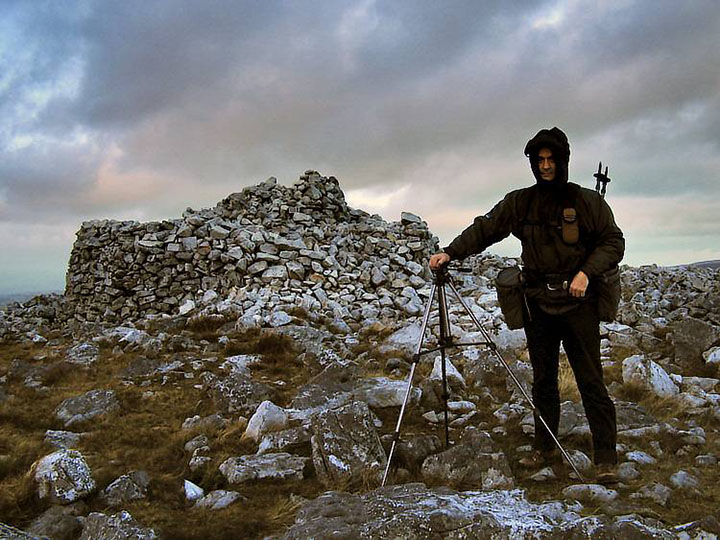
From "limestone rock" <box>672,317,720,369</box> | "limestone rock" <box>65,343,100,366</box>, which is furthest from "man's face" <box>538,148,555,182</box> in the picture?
"limestone rock" <box>65,343,100,366</box>

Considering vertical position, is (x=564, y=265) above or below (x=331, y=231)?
below

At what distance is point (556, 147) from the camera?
16.2 ft

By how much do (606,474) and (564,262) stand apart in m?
2.00

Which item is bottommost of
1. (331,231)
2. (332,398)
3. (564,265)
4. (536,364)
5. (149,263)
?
(332,398)

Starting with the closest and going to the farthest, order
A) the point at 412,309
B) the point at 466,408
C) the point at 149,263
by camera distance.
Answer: the point at 466,408 → the point at 412,309 → the point at 149,263

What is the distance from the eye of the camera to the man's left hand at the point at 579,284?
185 inches

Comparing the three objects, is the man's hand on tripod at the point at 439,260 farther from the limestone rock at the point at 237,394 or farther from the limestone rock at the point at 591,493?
the limestone rock at the point at 237,394

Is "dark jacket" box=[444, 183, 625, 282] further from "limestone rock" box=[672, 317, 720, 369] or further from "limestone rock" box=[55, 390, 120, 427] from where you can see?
"limestone rock" box=[55, 390, 120, 427]

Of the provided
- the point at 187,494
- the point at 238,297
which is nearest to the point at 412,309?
the point at 238,297

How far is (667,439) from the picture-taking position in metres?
6.01

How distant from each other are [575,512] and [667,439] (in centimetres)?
297

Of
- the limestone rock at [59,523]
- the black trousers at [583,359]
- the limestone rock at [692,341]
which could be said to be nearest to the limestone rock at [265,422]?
the limestone rock at [59,523]

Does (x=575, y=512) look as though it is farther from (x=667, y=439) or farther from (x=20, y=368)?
(x=20, y=368)

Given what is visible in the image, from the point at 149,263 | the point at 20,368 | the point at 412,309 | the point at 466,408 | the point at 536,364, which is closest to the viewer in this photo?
the point at 536,364
